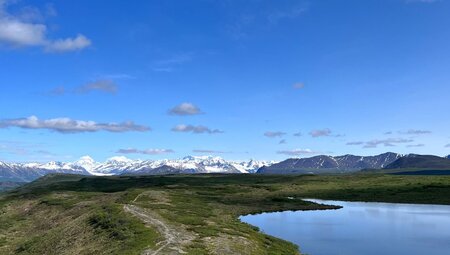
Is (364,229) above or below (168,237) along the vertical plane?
below

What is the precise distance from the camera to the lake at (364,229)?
2584 inches

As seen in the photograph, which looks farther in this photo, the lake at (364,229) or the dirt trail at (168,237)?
the lake at (364,229)

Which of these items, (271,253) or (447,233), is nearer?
(271,253)

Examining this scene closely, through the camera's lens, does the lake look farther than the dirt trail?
Yes

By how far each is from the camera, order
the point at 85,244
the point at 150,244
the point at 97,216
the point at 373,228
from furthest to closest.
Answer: the point at 373,228
the point at 97,216
the point at 85,244
the point at 150,244

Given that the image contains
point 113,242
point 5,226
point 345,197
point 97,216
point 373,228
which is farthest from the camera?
point 345,197

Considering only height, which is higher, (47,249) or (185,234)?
(185,234)

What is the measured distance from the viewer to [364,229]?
8669cm

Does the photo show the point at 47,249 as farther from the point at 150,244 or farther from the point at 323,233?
the point at 323,233

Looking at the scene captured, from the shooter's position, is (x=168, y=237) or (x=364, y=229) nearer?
(x=168, y=237)

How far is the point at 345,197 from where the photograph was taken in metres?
170

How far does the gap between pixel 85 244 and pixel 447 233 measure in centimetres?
6848

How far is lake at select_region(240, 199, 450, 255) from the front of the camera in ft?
215

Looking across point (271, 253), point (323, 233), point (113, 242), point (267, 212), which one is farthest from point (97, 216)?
point (267, 212)
